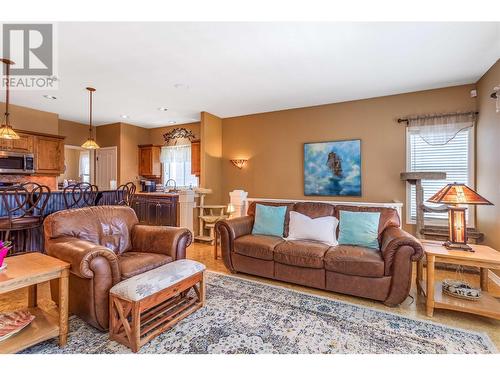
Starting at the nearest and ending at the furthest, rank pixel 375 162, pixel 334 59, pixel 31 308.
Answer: pixel 31 308, pixel 334 59, pixel 375 162

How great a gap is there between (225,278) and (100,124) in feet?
18.5

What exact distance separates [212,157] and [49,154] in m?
3.34

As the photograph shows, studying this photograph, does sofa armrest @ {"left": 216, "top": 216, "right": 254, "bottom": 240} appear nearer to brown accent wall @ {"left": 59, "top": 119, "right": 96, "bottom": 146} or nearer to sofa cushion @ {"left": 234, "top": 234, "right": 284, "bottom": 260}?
sofa cushion @ {"left": 234, "top": 234, "right": 284, "bottom": 260}

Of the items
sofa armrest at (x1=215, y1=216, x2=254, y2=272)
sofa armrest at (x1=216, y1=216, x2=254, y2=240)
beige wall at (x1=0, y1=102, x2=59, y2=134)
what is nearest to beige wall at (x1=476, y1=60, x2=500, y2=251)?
sofa armrest at (x1=216, y1=216, x2=254, y2=240)

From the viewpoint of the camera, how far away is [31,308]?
80.1 inches

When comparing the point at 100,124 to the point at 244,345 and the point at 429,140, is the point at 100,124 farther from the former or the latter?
the point at 429,140

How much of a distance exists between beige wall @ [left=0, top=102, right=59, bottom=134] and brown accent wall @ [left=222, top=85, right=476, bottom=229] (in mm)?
3682

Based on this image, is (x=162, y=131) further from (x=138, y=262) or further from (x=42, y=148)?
(x=138, y=262)

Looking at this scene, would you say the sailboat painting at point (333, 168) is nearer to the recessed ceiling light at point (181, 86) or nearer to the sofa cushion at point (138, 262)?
the recessed ceiling light at point (181, 86)

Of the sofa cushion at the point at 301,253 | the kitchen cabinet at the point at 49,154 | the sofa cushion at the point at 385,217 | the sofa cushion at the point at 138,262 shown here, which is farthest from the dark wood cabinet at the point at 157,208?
the sofa cushion at the point at 385,217

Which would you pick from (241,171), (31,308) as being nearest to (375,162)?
(241,171)

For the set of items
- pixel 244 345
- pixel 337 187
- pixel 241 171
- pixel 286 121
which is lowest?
pixel 244 345

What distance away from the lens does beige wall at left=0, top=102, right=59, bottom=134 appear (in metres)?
4.85

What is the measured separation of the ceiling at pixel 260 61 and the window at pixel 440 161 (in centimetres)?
81
